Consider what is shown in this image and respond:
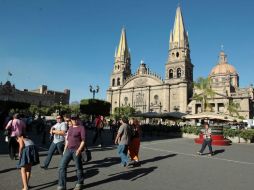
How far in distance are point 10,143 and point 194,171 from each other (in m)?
6.45

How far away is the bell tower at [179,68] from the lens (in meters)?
62.6

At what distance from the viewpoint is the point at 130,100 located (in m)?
74.0

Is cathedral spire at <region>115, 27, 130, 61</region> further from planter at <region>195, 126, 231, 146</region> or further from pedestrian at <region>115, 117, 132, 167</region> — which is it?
pedestrian at <region>115, 117, 132, 167</region>

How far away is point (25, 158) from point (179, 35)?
6308 centimetres

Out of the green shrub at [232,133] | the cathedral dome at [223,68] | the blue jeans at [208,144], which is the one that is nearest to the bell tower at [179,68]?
the cathedral dome at [223,68]

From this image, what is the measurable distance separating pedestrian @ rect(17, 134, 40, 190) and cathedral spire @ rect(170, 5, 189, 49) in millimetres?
61880

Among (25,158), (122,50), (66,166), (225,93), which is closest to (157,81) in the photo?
(122,50)

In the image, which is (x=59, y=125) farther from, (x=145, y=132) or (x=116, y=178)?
(x=145, y=132)

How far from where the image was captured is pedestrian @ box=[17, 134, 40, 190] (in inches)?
228

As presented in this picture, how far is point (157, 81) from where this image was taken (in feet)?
227

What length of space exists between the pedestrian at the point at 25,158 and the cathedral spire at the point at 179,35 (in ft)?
203

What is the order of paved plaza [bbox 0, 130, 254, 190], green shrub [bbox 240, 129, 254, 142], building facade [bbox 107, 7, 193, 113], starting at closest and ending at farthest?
1. paved plaza [bbox 0, 130, 254, 190]
2. green shrub [bbox 240, 129, 254, 142]
3. building facade [bbox 107, 7, 193, 113]

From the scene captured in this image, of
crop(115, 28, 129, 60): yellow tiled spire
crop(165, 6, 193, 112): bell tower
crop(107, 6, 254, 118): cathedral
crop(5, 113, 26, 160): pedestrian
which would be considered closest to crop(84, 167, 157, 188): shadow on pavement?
crop(5, 113, 26, 160): pedestrian

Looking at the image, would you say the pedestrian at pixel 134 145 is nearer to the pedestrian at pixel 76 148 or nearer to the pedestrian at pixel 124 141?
the pedestrian at pixel 124 141
